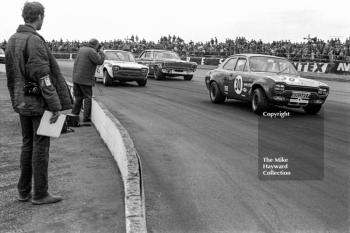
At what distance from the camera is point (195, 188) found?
5.23 meters

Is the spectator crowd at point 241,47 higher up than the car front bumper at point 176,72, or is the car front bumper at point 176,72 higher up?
the spectator crowd at point 241,47

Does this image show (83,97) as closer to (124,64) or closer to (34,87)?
(34,87)

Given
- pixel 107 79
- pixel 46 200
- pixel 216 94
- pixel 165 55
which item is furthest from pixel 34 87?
pixel 165 55

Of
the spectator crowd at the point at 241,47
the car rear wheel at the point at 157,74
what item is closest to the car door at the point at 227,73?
the car rear wheel at the point at 157,74

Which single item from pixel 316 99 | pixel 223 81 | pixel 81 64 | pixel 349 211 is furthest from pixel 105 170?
pixel 223 81

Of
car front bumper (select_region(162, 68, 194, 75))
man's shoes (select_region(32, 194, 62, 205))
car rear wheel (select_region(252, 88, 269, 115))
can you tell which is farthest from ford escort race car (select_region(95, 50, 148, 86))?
man's shoes (select_region(32, 194, 62, 205))

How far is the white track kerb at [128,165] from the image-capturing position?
3893 mm

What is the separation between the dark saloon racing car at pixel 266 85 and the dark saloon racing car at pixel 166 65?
9.63m

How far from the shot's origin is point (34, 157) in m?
4.66

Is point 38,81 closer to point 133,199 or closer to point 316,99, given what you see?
point 133,199

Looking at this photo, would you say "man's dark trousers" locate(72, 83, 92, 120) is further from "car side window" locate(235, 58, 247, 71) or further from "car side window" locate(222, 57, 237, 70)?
"car side window" locate(222, 57, 237, 70)

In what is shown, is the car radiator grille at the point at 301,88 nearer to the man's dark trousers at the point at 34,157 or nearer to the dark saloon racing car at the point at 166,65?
the man's dark trousers at the point at 34,157

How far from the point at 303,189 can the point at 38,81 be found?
2.96 m

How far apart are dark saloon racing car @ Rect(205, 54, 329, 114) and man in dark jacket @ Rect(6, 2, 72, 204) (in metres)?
6.53
